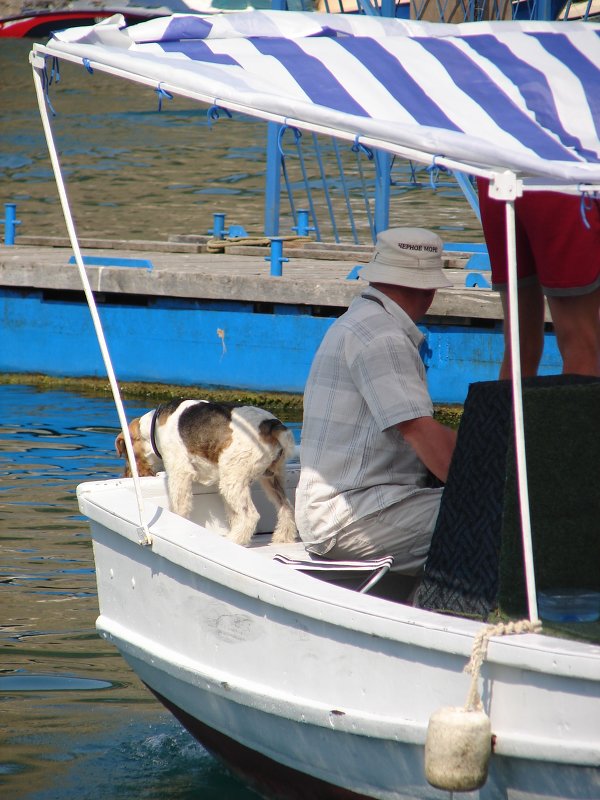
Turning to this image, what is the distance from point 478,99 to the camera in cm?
339

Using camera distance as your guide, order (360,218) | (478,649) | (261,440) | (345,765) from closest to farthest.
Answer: (478,649), (345,765), (261,440), (360,218)

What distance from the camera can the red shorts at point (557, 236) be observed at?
4488 mm

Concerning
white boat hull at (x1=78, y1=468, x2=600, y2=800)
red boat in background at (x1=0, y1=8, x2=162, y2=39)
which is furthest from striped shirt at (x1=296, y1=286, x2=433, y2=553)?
red boat in background at (x1=0, y1=8, x2=162, y2=39)

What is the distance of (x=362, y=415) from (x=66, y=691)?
2066 mm

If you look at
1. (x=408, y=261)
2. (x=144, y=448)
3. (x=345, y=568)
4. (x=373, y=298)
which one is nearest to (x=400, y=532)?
(x=345, y=568)

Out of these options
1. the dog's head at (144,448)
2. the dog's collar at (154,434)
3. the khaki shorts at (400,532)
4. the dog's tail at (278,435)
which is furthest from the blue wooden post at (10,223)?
the khaki shorts at (400,532)

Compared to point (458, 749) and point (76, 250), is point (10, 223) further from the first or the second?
point (458, 749)

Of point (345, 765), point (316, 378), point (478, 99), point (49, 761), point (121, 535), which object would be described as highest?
point (478, 99)

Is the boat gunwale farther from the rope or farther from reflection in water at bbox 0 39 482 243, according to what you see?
reflection in water at bbox 0 39 482 243

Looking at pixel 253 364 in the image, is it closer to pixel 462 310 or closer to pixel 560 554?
pixel 462 310

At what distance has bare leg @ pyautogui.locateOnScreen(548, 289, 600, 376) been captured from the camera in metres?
4.61

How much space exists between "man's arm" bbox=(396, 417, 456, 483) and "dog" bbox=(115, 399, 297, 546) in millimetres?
1134

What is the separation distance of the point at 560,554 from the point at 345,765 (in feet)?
2.84

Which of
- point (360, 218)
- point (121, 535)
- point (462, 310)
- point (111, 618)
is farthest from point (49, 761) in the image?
point (360, 218)
